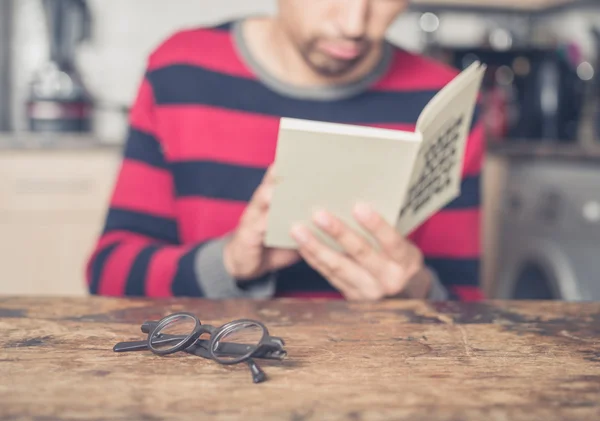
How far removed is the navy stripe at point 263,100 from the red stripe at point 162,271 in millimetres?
312

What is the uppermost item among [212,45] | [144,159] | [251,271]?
[212,45]

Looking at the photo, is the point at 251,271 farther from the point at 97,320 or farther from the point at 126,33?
the point at 126,33

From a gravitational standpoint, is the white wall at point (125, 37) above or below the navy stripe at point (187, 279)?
above

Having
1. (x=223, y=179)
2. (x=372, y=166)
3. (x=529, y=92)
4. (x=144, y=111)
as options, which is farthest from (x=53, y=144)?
(x=372, y=166)

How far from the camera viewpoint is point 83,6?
2.67 m

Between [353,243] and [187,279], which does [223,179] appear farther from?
[353,243]

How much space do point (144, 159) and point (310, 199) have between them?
490 mm

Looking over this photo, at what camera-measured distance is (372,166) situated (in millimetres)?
790

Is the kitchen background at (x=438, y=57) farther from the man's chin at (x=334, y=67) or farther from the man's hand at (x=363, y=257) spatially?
the man's hand at (x=363, y=257)

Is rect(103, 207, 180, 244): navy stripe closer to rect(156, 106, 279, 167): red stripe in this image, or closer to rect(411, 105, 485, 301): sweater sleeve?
rect(156, 106, 279, 167): red stripe

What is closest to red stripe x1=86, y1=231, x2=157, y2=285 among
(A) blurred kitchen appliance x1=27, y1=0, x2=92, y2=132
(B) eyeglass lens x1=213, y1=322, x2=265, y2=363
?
(B) eyeglass lens x1=213, y1=322, x2=265, y2=363

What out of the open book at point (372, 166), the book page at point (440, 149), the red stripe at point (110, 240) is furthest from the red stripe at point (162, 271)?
the book page at point (440, 149)

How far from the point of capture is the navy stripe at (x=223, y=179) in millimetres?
1234

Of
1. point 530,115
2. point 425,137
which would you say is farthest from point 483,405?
point 530,115
